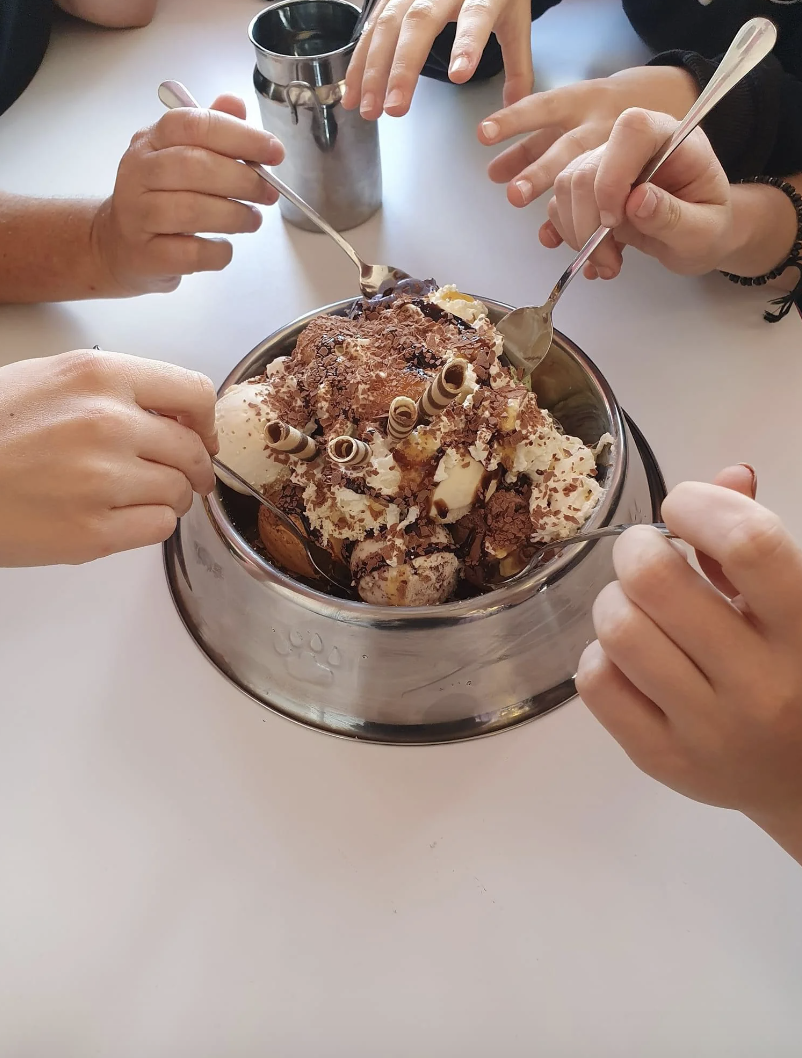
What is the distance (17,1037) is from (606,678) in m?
0.45

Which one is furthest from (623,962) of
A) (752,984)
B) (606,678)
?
(606,678)

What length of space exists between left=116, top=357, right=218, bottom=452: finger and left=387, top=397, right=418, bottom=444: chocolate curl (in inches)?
5.1

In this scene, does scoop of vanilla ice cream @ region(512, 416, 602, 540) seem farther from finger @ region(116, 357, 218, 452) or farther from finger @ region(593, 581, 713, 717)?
finger @ region(116, 357, 218, 452)

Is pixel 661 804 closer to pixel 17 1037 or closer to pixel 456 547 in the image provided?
pixel 456 547

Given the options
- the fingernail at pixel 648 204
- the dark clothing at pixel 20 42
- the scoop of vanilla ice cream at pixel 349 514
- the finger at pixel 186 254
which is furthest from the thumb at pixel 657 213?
the dark clothing at pixel 20 42

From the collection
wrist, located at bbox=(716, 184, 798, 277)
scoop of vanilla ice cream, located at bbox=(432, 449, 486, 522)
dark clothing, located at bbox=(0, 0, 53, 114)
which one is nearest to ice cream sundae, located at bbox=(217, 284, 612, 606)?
scoop of vanilla ice cream, located at bbox=(432, 449, 486, 522)

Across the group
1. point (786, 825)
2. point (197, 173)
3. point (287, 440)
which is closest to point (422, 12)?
point (197, 173)

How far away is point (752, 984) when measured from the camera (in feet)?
1.53

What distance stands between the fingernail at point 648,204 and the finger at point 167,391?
1.27 feet

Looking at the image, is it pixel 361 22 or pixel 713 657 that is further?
pixel 361 22

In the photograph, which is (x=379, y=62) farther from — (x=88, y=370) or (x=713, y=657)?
(x=713, y=657)

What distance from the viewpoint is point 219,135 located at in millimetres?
696

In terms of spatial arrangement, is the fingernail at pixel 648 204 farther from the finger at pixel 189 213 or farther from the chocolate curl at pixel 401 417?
the finger at pixel 189 213

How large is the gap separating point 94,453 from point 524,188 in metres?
0.49
